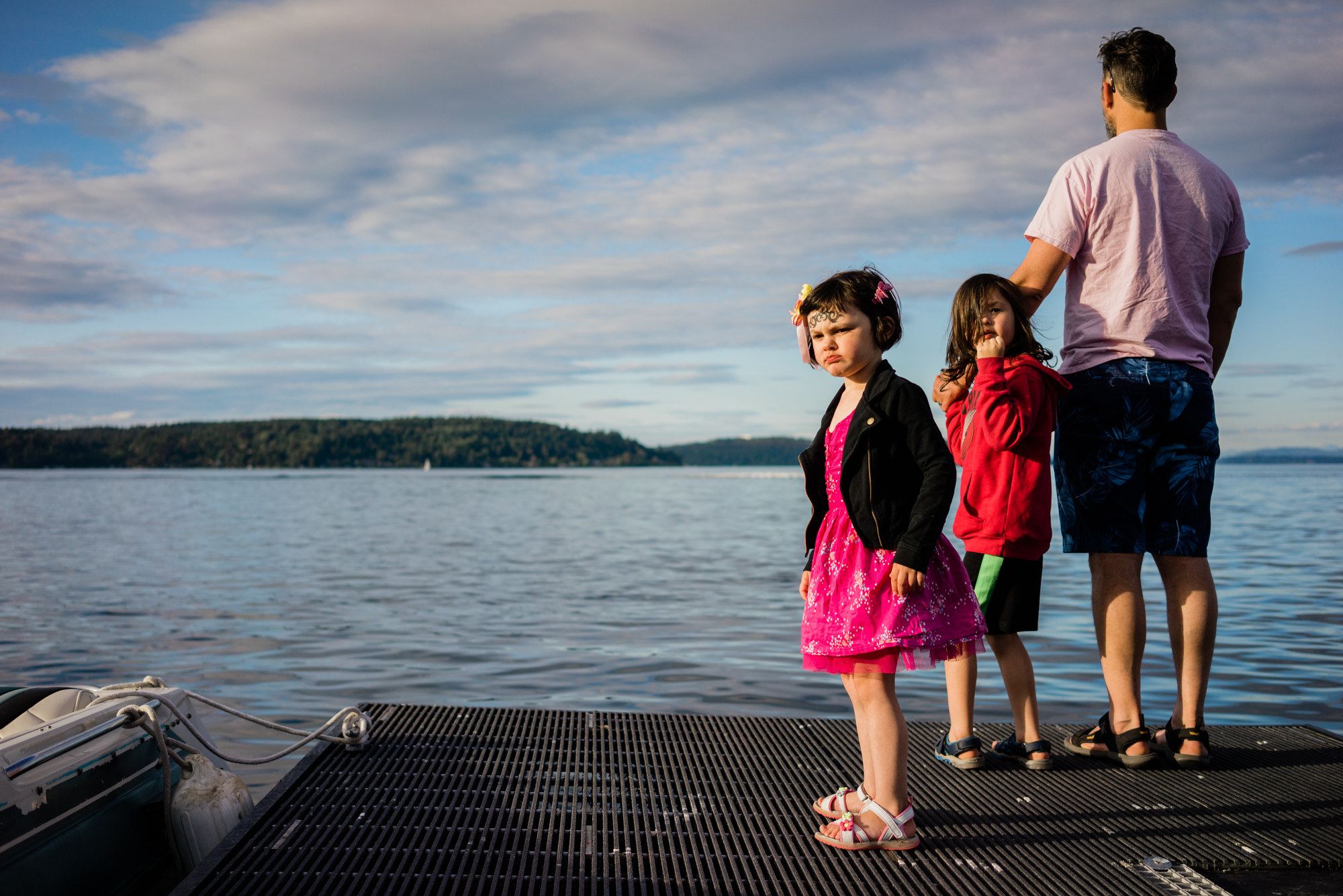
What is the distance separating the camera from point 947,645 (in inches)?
101

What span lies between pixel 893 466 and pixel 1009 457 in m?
0.83

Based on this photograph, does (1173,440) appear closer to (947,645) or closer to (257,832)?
(947,645)

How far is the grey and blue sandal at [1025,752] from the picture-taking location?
320cm

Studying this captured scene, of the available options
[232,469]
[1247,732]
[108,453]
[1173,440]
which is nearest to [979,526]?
[1173,440]

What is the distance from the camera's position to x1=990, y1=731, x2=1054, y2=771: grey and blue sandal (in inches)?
126

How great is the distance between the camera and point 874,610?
8.45ft

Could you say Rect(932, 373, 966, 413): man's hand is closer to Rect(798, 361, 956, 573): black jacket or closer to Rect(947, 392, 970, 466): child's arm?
Rect(947, 392, 970, 466): child's arm

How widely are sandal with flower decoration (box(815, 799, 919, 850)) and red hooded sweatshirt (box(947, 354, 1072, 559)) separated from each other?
1099mm

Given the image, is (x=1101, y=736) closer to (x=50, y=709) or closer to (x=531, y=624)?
(x=50, y=709)

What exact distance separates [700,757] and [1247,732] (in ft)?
7.25

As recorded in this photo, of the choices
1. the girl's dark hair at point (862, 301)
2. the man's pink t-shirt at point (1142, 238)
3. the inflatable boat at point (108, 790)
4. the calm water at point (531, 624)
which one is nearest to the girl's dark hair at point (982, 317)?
the man's pink t-shirt at point (1142, 238)

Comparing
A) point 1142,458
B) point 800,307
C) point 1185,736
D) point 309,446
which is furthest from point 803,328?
point 309,446

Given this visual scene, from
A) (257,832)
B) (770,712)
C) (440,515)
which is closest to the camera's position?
(257,832)

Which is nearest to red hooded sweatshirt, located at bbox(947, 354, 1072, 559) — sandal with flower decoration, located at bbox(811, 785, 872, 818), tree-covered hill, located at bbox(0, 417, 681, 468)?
sandal with flower decoration, located at bbox(811, 785, 872, 818)
